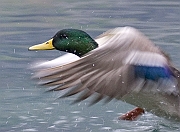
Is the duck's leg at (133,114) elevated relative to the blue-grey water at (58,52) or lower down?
elevated

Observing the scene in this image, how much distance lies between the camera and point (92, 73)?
194 inches

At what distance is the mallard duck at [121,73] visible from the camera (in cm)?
485

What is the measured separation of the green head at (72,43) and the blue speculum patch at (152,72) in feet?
3.35

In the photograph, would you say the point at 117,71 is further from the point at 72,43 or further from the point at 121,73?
the point at 72,43

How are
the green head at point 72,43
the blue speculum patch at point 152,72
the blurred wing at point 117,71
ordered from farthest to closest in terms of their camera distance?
1. the green head at point 72,43
2. the blue speculum patch at point 152,72
3. the blurred wing at point 117,71

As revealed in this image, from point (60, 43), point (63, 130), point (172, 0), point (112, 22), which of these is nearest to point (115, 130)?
point (63, 130)

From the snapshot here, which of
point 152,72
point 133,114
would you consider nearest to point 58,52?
point 133,114

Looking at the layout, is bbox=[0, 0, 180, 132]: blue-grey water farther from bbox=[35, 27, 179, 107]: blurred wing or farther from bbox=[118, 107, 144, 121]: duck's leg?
bbox=[35, 27, 179, 107]: blurred wing

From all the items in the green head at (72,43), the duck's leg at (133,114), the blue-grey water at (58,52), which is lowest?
the blue-grey water at (58,52)

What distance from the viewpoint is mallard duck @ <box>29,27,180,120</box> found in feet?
15.9

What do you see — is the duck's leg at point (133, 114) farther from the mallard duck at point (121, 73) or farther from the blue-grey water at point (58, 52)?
the mallard duck at point (121, 73)

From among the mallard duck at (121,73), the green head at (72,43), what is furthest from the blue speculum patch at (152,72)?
the green head at (72,43)

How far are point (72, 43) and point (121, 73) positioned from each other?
1.39 meters

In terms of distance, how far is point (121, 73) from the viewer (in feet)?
16.4
